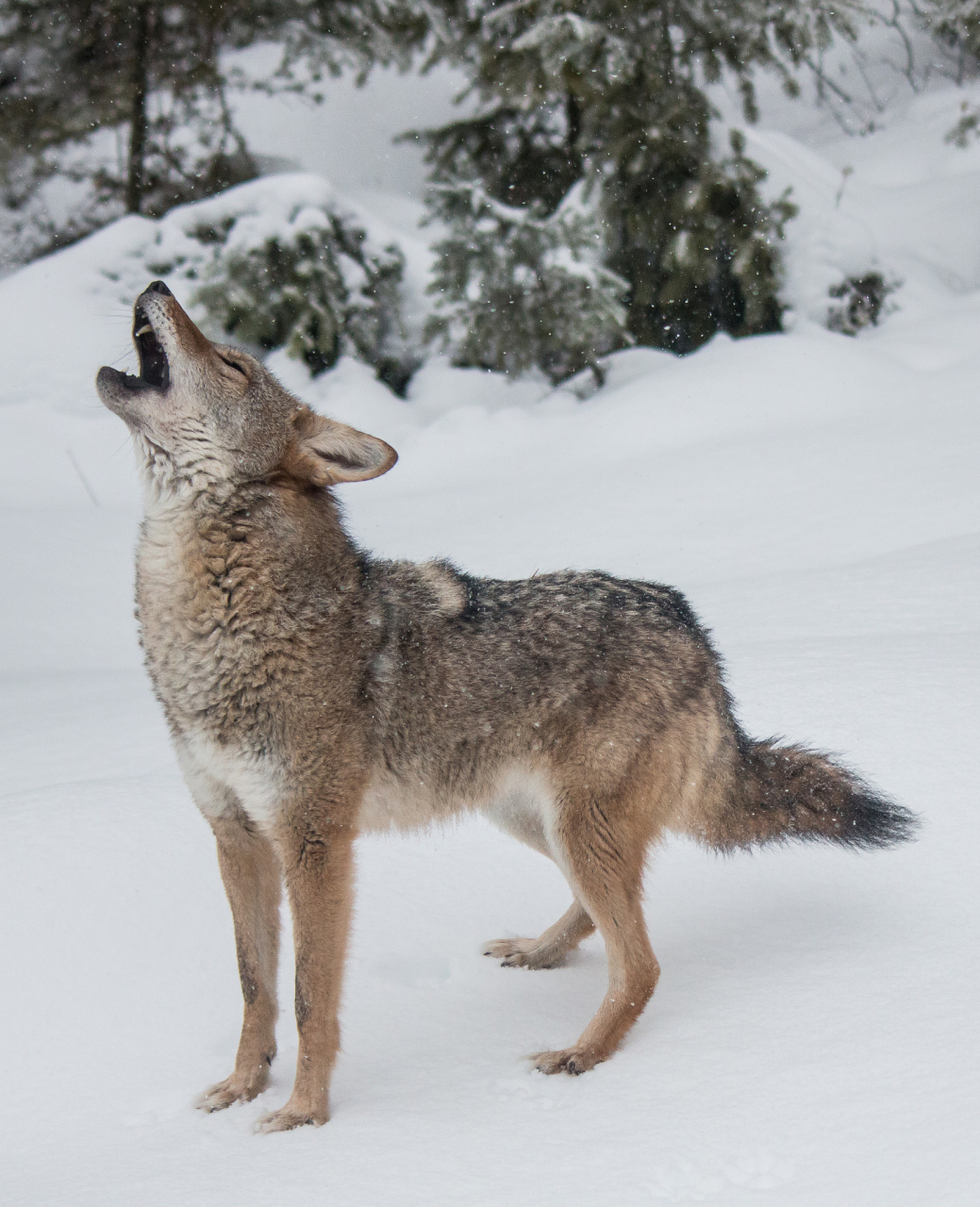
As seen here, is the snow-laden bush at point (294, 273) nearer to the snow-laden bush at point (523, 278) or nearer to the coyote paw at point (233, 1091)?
the snow-laden bush at point (523, 278)

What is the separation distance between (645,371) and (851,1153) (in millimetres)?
9080

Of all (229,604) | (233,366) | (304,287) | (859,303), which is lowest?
(304,287)

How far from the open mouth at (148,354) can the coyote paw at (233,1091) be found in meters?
1.91

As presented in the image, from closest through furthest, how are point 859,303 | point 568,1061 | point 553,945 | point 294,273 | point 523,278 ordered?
point 568,1061 < point 553,945 < point 294,273 < point 523,278 < point 859,303

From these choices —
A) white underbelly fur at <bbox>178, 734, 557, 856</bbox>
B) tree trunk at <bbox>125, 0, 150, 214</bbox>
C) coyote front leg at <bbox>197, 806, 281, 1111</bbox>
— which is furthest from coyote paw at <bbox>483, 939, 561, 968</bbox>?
tree trunk at <bbox>125, 0, 150, 214</bbox>

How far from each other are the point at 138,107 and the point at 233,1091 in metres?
12.3

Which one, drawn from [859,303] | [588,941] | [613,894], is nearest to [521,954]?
[588,941]

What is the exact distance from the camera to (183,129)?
52.0 ft

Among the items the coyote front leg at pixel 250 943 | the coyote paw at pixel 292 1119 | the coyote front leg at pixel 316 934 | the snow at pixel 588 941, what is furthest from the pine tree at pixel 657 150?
the coyote paw at pixel 292 1119

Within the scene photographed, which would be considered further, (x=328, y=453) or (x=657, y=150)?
(x=657, y=150)

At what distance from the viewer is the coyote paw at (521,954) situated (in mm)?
3670

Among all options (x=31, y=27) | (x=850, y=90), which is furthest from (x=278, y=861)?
(x=850, y=90)

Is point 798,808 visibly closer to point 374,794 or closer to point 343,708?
point 374,794

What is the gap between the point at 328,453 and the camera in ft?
10.5
